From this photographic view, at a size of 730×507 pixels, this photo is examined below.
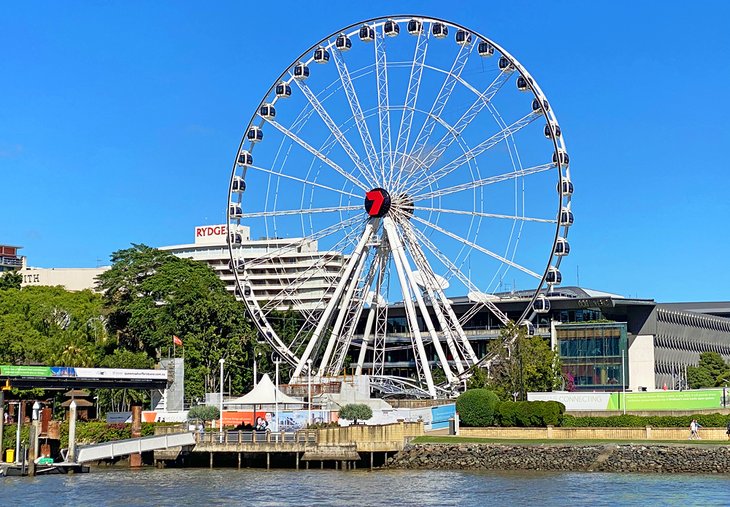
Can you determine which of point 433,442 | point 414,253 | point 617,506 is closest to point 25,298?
point 414,253

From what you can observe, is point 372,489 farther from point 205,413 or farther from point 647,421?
point 205,413

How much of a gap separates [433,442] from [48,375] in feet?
97.4

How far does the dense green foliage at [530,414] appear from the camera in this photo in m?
80.6

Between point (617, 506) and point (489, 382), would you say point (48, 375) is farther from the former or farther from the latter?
point (617, 506)

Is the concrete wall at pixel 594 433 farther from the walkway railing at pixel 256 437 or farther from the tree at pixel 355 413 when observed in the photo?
the walkway railing at pixel 256 437

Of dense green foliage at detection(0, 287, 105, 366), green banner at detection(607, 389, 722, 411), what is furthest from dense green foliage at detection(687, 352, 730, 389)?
dense green foliage at detection(0, 287, 105, 366)

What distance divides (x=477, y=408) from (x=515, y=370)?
13.0 meters

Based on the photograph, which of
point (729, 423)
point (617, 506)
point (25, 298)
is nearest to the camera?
point (617, 506)

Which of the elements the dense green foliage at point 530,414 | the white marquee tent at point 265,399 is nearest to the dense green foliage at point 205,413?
the white marquee tent at point 265,399

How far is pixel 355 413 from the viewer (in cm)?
8300

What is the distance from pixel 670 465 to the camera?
222 ft

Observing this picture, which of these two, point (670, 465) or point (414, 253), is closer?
point (670, 465)

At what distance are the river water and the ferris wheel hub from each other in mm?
23357

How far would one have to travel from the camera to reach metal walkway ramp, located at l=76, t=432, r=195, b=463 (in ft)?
248
